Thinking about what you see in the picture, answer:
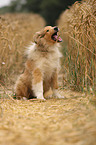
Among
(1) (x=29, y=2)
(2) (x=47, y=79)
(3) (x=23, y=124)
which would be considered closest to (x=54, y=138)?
(3) (x=23, y=124)

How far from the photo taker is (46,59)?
4.15 meters

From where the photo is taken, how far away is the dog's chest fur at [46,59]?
410cm

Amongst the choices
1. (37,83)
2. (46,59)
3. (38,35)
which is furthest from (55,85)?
(38,35)

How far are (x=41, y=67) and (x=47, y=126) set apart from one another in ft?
6.38

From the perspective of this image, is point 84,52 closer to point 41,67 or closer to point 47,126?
point 41,67

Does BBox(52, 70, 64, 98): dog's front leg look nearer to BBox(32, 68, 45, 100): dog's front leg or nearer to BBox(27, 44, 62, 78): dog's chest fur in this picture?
BBox(27, 44, 62, 78): dog's chest fur

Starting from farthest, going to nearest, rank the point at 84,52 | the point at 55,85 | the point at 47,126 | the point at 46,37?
1. the point at 55,85
2. the point at 46,37
3. the point at 84,52
4. the point at 47,126

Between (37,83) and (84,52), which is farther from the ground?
(84,52)

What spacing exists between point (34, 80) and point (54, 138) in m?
2.27

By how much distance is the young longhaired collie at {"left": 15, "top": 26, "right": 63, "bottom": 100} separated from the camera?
13.4ft

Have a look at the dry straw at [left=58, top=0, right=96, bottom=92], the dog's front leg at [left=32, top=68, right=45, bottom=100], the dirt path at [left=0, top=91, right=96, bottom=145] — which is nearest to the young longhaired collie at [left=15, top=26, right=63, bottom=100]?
the dog's front leg at [left=32, top=68, right=45, bottom=100]

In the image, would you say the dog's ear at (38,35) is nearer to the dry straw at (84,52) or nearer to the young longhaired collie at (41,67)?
the young longhaired collie at (41,67)

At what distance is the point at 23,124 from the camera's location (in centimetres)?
236

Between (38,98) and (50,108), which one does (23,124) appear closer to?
(50,108)
